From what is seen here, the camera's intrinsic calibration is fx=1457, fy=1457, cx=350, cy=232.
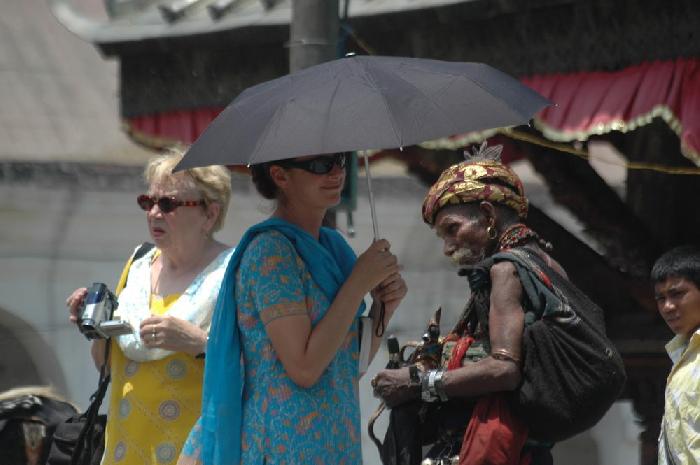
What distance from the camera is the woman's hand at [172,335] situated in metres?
4.26

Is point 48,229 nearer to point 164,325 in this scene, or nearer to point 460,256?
point 164,325

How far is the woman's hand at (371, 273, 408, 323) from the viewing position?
3766 mm

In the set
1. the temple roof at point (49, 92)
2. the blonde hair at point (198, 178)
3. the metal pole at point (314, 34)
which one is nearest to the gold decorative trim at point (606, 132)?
the metal pole at point (314, 34)

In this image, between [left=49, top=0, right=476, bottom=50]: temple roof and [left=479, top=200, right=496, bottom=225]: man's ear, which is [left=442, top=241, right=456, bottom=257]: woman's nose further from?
[left=49, top=0, right=476, bottom=50]: temple roof

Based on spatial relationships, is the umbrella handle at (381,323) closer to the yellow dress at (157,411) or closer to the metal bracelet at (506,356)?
the metal bracelet at (506,356)

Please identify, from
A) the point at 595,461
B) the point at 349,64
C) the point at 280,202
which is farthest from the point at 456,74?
the point at 595,461

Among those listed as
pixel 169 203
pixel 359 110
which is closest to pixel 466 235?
pixel 359 110

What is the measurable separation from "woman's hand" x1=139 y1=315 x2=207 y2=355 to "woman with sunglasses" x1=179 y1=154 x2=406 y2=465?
1.98 ft

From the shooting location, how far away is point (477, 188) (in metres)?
3.81

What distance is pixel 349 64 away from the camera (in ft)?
12.3

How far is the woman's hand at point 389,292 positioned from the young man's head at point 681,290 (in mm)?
1110

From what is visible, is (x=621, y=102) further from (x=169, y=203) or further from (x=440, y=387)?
(x=440, y=387)

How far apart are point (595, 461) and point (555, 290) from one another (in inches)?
165

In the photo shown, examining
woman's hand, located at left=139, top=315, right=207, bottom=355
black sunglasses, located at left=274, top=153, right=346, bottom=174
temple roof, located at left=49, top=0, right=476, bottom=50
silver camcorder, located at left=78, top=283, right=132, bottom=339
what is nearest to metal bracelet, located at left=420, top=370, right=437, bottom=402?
black sunglasses, located at left=274, top=153, right=346, bottom=174
